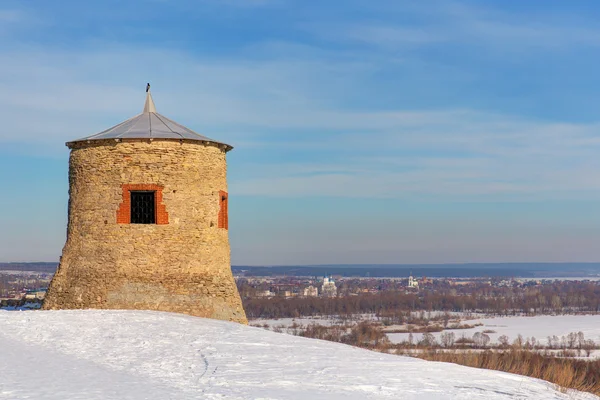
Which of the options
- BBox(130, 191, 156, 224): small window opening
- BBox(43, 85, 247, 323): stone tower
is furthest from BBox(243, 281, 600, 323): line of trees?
BBox(130, 191, 156, 224): small window opening

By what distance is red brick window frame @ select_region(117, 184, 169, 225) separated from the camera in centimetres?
1482

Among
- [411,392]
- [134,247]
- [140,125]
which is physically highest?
[140,125]

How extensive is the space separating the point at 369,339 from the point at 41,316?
54858 mm

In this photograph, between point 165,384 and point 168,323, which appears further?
point 168,323

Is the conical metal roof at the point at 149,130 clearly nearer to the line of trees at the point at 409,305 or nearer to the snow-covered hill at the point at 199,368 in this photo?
the snow-covered hill at the point at 199,368

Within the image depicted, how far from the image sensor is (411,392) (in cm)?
873

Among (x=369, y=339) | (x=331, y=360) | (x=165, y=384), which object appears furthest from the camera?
(x=369, y=339)

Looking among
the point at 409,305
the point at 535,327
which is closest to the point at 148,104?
the point at 535,327

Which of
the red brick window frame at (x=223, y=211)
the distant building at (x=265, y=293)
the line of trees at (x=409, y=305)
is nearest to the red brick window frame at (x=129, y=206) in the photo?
the red brick window frame at (x=223, y=211)

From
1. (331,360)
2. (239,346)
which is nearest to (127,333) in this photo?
(239,346)

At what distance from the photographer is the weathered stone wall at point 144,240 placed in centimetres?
1459

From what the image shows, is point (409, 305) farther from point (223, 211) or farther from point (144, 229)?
point (144, 229)

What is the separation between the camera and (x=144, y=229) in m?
14.8

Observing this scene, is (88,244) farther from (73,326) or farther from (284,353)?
(284,353)
